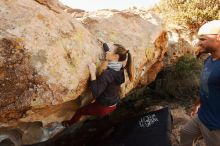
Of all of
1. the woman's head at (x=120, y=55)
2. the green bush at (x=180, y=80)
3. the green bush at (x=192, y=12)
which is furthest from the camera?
the green bush at (x=192, y=12)

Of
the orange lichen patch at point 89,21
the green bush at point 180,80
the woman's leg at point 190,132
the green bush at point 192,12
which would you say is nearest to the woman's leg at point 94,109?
the woman's leg at point 190,132

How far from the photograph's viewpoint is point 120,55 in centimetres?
549

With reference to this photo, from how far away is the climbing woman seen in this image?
4832 mm

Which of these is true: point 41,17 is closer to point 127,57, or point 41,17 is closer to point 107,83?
point 107,83

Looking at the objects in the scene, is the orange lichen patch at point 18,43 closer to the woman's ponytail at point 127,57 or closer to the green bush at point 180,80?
the woman's ponytail at point 127,57

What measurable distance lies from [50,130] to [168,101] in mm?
4077

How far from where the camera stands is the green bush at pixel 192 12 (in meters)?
11.1

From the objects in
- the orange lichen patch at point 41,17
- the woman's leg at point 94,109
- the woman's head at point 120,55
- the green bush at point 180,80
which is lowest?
the green bush at point 180,80

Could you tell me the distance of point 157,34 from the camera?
7.06 metres

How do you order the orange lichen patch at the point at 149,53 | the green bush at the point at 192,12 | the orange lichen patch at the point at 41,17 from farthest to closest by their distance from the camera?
the green bush at the point at 192,12 < the orange lichen patch at the point at 149,53 < the orange lichen patch at the point at 41,17

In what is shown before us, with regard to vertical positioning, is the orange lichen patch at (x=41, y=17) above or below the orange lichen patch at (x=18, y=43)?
above

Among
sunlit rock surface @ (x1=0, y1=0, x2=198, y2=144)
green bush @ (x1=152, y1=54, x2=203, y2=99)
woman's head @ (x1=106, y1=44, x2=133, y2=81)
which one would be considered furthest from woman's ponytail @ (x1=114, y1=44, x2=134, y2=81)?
green bush @ (x1=152, y1=54, x2=203, y2=99)

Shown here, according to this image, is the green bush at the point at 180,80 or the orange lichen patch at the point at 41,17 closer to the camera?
the orange lichen patch at the point at 41,17

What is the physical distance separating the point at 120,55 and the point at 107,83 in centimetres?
69
